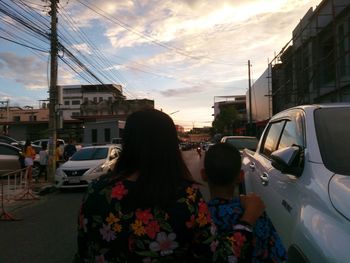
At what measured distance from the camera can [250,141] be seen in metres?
17.2

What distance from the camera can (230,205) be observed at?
255 centimetres

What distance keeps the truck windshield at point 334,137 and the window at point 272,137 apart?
1.00 meters

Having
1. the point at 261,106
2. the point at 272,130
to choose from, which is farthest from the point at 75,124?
the point at 272,130

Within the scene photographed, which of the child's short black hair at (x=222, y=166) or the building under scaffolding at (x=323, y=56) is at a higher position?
the building under scaffolding at (x=323, y=56)

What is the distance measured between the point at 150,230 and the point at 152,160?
12.1 inches

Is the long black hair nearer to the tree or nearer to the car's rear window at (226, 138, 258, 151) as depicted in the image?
the car's rear window at (226, 138, 258, 151)

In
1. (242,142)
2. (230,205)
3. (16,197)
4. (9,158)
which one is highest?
(242,142)

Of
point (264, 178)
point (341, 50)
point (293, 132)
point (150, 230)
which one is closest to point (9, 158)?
point (341, 50)

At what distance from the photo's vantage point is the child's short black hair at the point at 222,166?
2.78 metres

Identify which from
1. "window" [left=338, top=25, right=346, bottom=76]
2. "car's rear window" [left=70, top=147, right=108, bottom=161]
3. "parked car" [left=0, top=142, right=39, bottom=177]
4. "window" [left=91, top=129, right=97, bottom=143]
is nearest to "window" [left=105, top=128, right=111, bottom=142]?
"window" [left=91, top=129, right=97, bottom=143]

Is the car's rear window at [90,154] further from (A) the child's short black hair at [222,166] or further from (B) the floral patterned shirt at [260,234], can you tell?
(B) the floral patterned shirt at [260,234]

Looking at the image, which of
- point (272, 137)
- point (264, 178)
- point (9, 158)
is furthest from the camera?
point (9, 158)

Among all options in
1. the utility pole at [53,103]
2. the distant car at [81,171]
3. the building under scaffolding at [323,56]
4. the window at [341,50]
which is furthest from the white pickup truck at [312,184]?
the window at [341,50]

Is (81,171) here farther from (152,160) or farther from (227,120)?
(227,120)
